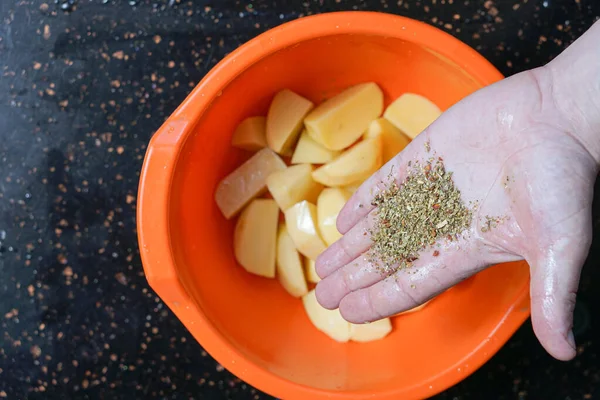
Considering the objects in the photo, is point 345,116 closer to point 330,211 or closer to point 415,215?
point 330,211

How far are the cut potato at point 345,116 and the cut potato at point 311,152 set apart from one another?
0.02 m

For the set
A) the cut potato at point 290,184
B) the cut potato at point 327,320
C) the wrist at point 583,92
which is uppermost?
the wrist at point 583,92

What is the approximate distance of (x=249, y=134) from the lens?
3.45ft

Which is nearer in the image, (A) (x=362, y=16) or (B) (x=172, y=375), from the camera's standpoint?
(A) (x=362, y=16)

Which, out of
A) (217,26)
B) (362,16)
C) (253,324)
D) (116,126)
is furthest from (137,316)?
(362,16)

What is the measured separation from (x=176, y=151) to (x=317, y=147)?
307 mm

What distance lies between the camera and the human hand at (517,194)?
643 millimetres

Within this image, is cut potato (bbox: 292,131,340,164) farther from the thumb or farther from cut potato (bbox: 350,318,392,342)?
the thumb

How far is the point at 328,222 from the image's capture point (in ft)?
3.31

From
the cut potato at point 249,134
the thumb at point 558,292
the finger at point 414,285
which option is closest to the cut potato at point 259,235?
the cut potato at point 249,134

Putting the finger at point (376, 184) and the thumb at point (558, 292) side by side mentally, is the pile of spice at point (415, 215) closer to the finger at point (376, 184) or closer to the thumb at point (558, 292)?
the finger at point (376, 184)

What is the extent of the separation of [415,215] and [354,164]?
7.7 inches

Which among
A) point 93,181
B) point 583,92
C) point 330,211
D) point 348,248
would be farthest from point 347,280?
point 93,181

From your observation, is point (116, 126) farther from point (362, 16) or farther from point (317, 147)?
point (362, 16)
